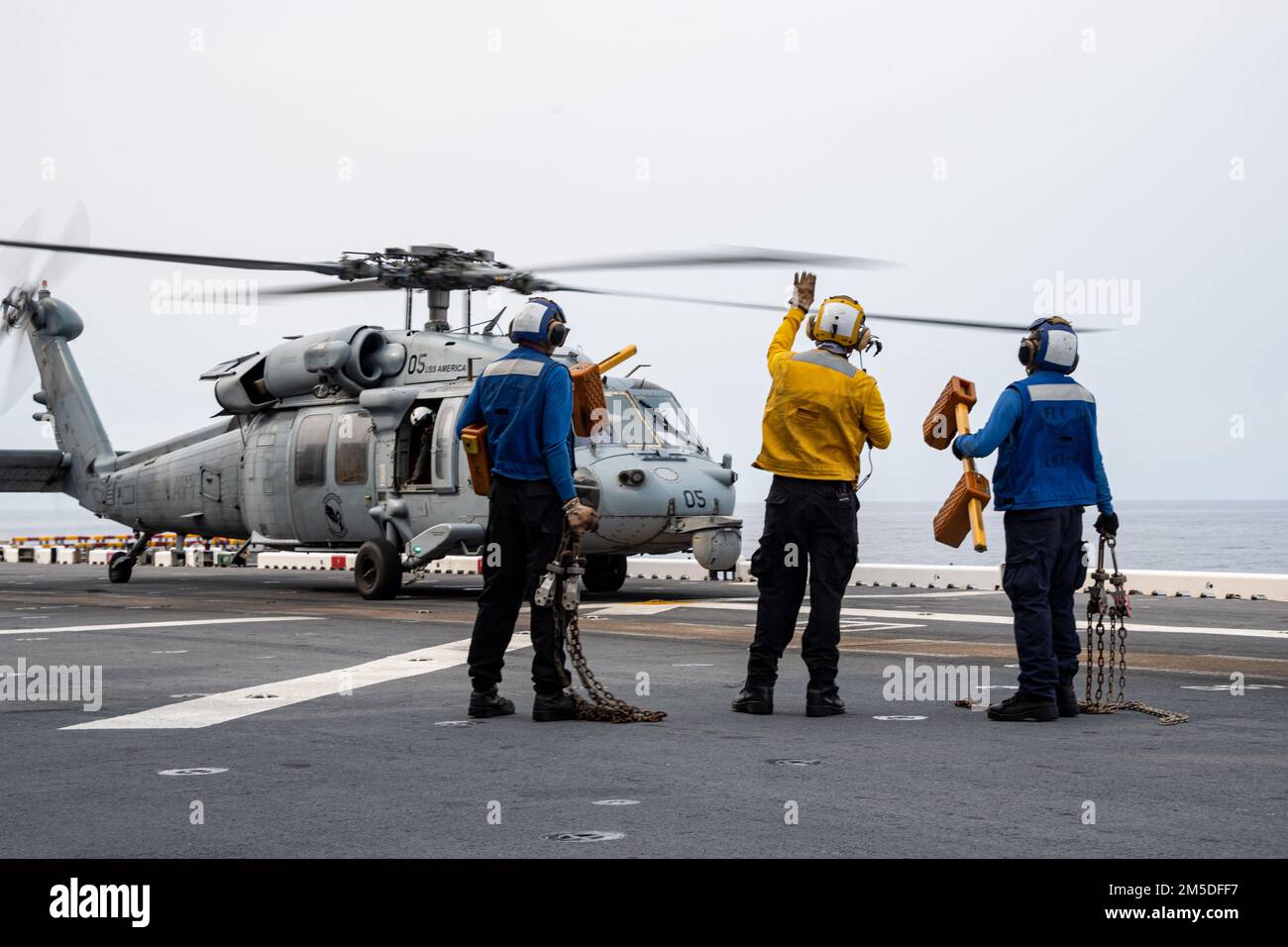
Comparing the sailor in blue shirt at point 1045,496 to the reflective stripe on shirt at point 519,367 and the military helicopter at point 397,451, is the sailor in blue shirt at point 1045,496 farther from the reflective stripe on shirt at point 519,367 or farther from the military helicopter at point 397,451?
the military helicopter at point 397,451

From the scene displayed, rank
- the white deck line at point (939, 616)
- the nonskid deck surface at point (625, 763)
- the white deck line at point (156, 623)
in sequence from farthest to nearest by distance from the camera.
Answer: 1. the white deck line at point (156, 623)
2. the white deck line at point (939, 616)
3. the nonskid deck surface at point (625, 763)

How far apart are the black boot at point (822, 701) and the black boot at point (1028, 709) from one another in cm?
78

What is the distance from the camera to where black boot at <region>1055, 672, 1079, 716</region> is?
7.19 metres

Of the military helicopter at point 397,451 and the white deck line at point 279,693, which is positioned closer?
the white deck line at point 279,693

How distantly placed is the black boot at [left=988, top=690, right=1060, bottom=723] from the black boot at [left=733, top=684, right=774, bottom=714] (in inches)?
43.9

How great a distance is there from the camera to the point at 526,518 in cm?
715

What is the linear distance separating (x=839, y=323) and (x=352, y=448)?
11.5 m

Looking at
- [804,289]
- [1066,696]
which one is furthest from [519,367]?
[1066,696]

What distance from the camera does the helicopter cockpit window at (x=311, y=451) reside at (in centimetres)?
1838

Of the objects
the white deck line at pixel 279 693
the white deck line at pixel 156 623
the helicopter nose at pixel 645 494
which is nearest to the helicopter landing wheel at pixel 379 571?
the white deck line at pixel 156 623

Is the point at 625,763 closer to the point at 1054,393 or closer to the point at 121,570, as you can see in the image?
the point at 1054,393
